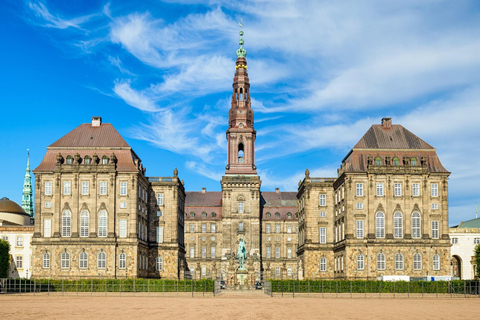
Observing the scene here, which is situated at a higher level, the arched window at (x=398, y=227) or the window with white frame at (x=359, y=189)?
the window with white frame at (x=359, y=189)

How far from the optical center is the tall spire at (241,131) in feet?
444

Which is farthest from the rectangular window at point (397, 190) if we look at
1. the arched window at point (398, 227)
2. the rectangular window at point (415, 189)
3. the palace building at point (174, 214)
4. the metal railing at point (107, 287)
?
the metal railing at point (107, 287)

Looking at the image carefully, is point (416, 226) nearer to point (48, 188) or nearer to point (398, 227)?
point (398, 227)

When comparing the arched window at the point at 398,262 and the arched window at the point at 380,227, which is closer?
the arched window at the point at 398,262

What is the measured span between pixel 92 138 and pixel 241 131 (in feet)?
158

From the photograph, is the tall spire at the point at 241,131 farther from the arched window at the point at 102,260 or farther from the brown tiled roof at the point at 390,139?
the arched window at the point at 102,260

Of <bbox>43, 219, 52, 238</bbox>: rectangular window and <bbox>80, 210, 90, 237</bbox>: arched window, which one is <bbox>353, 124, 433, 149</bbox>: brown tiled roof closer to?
<bbox>80, 210, 90, 237</bbox>: arched window

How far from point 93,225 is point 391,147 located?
147 feet

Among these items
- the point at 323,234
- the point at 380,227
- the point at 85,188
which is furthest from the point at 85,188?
the point at 380,227

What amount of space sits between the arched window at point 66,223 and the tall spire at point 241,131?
52.0 meters

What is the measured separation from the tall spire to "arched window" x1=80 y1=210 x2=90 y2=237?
51.0 meters

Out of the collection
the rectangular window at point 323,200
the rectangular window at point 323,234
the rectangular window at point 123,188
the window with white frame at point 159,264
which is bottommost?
the window with white frame at point 159,264

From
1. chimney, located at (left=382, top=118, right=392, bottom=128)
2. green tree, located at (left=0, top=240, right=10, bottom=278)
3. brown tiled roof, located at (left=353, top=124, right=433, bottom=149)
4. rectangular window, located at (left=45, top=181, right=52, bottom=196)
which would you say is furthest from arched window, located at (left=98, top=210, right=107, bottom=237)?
chimney, located at (left=382, top=118, right=392, bottom=128)

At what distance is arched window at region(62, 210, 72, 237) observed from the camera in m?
87.5
